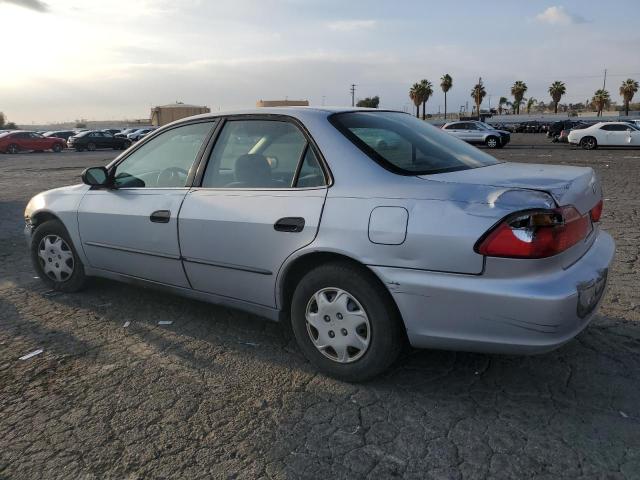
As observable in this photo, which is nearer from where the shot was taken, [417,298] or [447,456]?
[447,456]

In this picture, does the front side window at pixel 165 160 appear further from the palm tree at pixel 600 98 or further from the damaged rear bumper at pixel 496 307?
the palm tree at pixel 600 98

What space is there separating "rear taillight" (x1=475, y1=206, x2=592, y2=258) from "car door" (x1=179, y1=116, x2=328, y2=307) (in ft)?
3.13

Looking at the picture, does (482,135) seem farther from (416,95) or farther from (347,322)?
(416,95)

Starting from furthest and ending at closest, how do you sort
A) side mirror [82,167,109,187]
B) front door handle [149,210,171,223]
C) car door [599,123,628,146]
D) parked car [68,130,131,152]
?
parked car [68,130,131,152] → car door [599,123,628,146] → side mirror [82,167,109,187] → front door handle [149,210,171,223]

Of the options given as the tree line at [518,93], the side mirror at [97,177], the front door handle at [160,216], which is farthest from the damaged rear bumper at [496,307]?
the tree line at [518,93]

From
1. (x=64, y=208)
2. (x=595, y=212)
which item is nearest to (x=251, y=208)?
(x=595, y=212)

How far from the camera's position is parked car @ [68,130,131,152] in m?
37.1

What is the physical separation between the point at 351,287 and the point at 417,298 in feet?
1.21

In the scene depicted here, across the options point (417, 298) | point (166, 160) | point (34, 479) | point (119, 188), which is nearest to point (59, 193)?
point (119, 188)

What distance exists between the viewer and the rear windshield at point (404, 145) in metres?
3.10

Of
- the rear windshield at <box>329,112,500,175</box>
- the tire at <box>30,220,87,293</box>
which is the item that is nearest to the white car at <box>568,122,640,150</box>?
the rear windshield at <box>329,112,500,175</box>

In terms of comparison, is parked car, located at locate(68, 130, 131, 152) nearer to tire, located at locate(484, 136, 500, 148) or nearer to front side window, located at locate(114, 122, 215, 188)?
tire, located at locate(484, 136, 500, 148)

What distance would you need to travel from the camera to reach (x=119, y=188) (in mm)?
4184

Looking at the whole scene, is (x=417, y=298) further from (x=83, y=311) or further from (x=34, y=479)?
(x=83, y=311)
